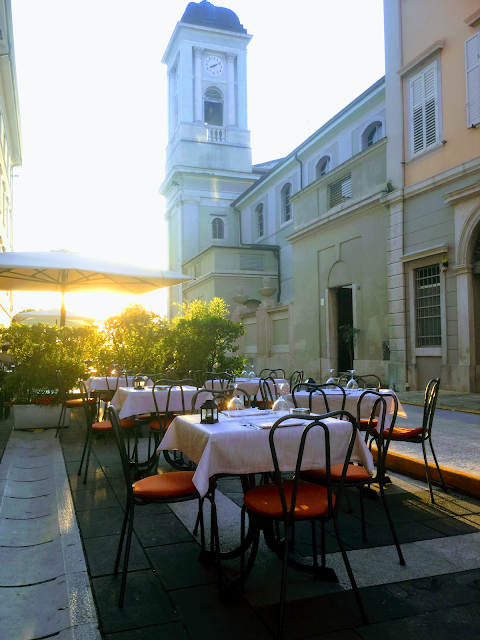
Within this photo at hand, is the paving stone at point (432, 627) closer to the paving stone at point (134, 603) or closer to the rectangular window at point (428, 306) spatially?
the paving stone at point (134, 603)

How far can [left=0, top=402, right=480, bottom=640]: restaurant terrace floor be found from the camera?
2.36 meters

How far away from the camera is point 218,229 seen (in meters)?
32.0

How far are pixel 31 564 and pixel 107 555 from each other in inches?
18.3

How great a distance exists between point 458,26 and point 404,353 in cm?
775

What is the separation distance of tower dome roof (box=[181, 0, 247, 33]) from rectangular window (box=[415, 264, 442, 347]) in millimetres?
25955

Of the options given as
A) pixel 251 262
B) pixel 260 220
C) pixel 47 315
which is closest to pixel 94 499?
pixel 47 315

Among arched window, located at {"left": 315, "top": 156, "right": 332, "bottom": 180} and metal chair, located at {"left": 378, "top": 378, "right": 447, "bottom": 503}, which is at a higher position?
arched window, located at {"left": 315, "top": 156, "right": 332, "bottom": 180}

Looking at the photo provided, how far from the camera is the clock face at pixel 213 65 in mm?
31770

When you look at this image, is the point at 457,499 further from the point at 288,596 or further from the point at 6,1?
the point at 6,1

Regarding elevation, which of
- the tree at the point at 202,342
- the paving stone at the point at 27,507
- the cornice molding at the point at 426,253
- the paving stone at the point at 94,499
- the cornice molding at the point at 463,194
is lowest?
the paving stone at the point at 27,507

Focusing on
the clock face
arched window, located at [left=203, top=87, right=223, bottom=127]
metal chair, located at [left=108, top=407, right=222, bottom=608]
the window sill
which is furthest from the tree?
the clock face

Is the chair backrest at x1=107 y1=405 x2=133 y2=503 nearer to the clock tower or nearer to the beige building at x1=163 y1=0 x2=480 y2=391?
the beige building at x1=163 y1=0 x2=480 y2=391

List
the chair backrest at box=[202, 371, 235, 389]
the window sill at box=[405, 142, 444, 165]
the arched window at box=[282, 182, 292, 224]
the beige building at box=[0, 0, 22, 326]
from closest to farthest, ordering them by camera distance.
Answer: the chair backrest at box=[202, 371, 235, 389] < the window sill at box=[405, 142, 444, 165] < the beige building at box=[0, 0, 22, 326] < the arched window at box=[282, 182, 292, 224]

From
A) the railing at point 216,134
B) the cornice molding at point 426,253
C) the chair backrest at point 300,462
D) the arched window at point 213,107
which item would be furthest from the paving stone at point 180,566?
the arched window at point 213,107
